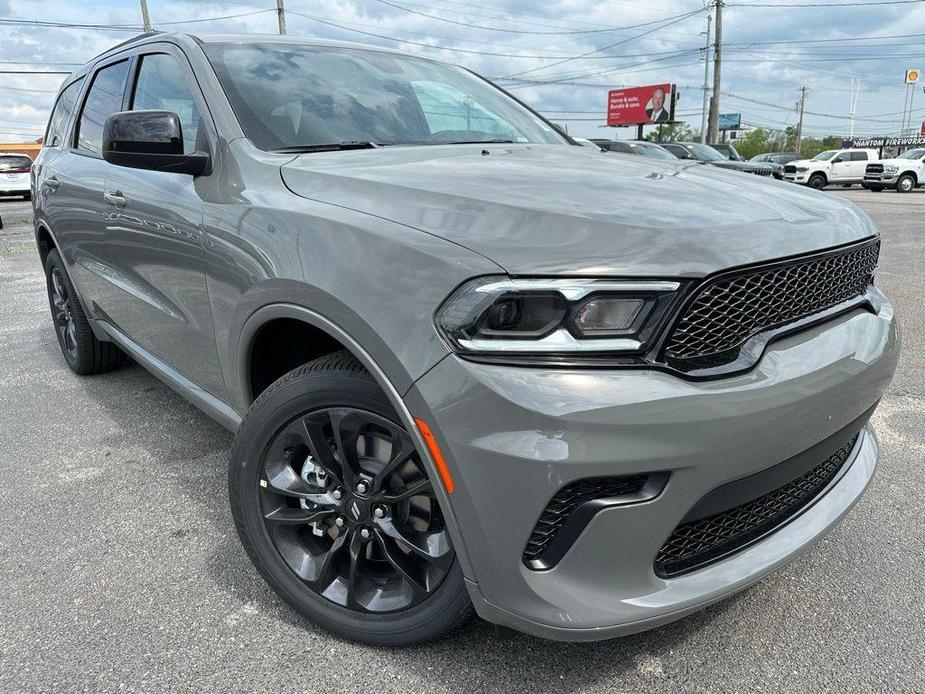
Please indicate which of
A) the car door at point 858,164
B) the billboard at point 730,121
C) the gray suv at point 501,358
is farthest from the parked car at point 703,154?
the billboard at point 730,121

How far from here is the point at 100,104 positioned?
367cm

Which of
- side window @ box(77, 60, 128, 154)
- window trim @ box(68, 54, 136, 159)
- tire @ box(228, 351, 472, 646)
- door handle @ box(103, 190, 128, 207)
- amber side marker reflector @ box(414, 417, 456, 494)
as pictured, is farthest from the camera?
side window @ box(77, 60, 128, 154)

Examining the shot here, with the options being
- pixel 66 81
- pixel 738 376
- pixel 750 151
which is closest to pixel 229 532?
pixel 738 376

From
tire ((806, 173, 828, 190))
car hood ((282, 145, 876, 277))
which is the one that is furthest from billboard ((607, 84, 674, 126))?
car hood ((282, 145, 876, 277))

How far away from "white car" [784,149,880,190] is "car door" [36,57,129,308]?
27067 millimetres

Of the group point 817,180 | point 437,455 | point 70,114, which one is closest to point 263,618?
point 437,455

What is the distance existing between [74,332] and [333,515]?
3146 millimetres

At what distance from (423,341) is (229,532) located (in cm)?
145

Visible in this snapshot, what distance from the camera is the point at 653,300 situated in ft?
4.81

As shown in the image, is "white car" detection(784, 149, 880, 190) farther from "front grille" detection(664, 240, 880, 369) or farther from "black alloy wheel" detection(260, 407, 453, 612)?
"black alloy wheel" detection(260, 407, 453, 612)

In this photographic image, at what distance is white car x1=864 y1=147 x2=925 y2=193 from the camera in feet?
80.7

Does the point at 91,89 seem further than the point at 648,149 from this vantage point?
No

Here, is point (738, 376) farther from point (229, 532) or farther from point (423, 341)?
point (229, 532)

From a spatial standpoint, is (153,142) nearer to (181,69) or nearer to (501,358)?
(181,69)
